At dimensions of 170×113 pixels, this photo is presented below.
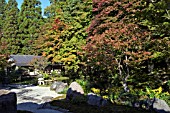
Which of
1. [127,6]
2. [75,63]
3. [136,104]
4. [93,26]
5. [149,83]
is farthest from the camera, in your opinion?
[75,63]

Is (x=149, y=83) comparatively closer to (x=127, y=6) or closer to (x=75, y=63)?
(x=127, y=6)

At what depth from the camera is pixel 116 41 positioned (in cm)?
1260

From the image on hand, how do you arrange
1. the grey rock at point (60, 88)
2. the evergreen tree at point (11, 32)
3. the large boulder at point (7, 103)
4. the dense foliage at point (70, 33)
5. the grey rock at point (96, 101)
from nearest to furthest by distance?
1. the large boulder at point (7, 103)
2. the grey rock at point (96, 101)
3. the grey rock at point (60, 88)
4. the dense foliage at point (70, 33)
5. the evergreen tree at point (11, 32)

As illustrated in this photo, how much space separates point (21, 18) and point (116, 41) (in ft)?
106

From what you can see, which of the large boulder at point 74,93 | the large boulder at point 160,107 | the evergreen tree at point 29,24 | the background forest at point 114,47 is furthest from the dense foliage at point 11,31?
the large boulder at point 160,107

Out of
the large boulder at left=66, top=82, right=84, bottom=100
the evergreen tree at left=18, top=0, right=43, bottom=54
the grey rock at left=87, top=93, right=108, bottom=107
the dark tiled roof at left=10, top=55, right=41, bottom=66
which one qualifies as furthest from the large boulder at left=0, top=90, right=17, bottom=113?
the evergreen tree at left=18, top=0, right=43, bottom=54

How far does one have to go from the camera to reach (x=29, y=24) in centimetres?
4138

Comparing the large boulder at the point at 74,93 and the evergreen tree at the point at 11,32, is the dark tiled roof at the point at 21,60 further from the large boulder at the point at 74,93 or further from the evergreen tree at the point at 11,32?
the large boulder at the point at 74,93

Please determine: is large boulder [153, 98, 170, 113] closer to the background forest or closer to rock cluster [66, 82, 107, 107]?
the background forest

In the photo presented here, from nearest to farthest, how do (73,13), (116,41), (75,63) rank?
(116,41) → (75,63) → (73,13)

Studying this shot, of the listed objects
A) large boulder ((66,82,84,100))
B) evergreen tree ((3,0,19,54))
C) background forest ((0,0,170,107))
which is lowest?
large boulder ((66,82,84,100))

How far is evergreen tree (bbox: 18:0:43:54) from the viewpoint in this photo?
132ft

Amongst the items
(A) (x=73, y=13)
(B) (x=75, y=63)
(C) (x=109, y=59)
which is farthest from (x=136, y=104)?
(A) (x=73, y=13)

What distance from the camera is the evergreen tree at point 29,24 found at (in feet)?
132
